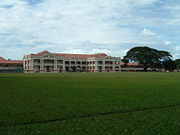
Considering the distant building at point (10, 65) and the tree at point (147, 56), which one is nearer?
the tree at point (147, 56)

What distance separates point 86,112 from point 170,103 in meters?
3.30

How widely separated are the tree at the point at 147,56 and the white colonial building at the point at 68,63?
21.7 meters

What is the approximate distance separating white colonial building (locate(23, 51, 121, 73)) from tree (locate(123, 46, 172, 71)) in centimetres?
2167

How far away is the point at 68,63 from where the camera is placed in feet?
358

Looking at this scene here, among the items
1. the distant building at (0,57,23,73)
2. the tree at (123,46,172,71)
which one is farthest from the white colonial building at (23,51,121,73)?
the tree at (123,46,172,71)

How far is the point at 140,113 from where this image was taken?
246 inches

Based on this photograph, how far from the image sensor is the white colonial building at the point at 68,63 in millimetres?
96312

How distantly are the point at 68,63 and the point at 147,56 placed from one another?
39919 mm

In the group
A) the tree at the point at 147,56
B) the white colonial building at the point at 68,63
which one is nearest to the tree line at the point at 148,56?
the tree at the point at 147,56

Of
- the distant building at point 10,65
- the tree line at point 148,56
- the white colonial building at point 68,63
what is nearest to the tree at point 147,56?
the tree line at point 148,56

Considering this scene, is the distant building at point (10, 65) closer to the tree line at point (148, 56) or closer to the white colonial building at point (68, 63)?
Answer: the white colonial building at point (68, 63)

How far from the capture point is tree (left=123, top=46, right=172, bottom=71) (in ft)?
292

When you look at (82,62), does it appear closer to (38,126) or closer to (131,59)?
(131,59)

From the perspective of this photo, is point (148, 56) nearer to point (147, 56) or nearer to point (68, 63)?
point (147, 56)
